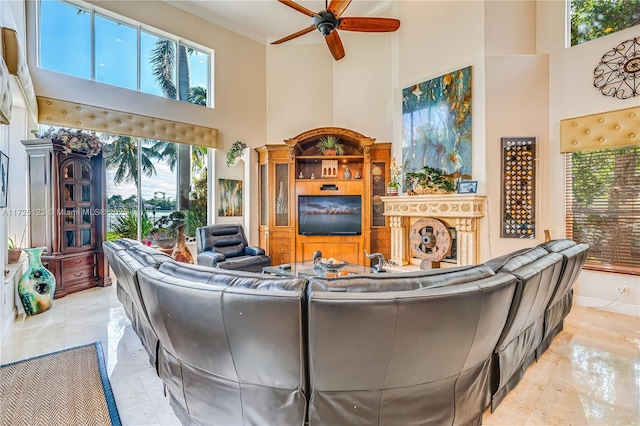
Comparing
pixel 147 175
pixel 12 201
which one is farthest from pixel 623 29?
pixel 12 201

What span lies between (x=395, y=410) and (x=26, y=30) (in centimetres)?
594

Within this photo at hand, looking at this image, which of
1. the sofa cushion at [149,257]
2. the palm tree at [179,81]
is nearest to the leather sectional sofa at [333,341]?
the sofa cushion at [149,257]

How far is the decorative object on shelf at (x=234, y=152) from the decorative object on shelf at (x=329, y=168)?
5.65 ft

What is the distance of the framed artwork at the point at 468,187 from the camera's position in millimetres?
4117

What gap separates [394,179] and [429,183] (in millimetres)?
785

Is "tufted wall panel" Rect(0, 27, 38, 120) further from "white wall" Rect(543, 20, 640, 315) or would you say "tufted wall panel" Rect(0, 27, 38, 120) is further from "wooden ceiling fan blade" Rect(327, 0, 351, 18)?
"white wall" Rect(543, 20, 640, 315)

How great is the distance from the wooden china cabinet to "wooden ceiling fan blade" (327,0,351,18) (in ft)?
12.8

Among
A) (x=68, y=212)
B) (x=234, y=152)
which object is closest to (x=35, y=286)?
(x=68, y=212)

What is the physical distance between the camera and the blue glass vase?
3211 mm

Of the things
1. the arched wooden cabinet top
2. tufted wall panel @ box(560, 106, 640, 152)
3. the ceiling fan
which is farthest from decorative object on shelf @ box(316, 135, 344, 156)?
tufted wall panel @ box(560, 106, 640, 152)

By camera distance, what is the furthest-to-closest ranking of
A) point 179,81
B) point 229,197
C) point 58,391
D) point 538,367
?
point 229,197
point 179,81
point 538,367
point 58,391

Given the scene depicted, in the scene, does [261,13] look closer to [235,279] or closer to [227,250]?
[227,250]

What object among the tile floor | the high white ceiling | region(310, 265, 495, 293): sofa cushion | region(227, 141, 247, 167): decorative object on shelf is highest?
the high white ceiling

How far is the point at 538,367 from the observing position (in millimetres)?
2256
